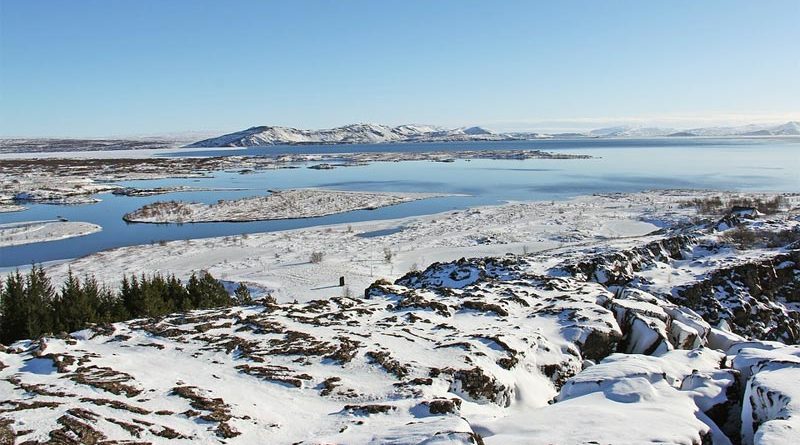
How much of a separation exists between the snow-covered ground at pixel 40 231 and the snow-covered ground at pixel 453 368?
33.0 metres

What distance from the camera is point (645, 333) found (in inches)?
615

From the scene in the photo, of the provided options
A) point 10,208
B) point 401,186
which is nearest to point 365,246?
point 401,186

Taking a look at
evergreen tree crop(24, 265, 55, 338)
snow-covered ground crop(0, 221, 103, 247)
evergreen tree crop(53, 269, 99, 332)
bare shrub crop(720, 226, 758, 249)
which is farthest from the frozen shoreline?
evergreen tree crop(24, 265, 55, 338)

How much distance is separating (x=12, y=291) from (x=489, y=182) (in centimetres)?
6538

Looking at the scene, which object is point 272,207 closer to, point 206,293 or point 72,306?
point 206,293

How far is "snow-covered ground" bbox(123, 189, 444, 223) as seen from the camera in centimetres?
5162

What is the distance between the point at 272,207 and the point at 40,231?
20348 mm

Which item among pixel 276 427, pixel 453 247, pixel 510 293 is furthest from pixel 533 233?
pixel 276 427

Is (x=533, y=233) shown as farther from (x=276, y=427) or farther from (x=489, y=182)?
(x=489, y=182)

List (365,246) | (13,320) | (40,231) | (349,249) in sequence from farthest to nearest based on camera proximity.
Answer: (40,231), (365,246), (349,249), (13,320)

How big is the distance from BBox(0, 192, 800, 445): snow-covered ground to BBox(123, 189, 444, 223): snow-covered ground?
1329 inches

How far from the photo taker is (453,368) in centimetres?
1253

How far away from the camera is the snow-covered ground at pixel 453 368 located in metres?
9.34

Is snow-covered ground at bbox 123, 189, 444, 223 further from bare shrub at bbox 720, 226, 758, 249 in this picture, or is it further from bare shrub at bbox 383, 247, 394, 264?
bare shrub at bbox 720, 226, 758, 249
